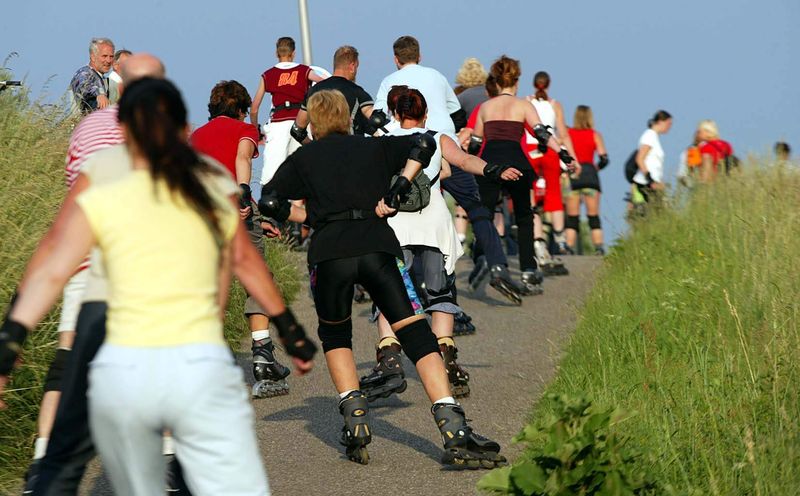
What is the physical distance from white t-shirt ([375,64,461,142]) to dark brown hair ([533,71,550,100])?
5.08 metres

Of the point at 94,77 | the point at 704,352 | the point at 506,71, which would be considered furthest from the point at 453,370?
the point at 94,77

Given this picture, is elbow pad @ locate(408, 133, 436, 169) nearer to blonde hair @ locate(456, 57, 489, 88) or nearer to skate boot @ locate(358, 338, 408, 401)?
skate boot @ locate(358, 338, 408, 401)

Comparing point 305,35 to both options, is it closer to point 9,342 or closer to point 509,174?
point 509,174

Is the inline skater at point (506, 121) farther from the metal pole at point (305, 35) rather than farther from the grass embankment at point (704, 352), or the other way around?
the metal pole at point (305, 35)

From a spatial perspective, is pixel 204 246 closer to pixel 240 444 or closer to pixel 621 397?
pixel 240 444

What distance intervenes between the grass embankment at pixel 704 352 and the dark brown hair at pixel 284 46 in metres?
3.66

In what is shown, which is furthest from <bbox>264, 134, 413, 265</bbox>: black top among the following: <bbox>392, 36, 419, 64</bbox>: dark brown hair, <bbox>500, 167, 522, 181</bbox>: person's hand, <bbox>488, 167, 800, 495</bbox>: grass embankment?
<bbox>392, 36, 419, 64</bbox>: dark brown hair

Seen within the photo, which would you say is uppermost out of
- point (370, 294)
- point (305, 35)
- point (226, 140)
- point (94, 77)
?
point (305, 35)

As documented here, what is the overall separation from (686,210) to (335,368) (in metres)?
9.06

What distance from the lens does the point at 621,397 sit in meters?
7.29

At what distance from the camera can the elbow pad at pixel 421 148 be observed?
6910 millimetres

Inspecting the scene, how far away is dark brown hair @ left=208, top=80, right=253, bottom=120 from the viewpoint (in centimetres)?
859

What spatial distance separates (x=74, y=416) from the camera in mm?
4527

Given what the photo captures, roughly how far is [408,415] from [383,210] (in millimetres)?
1864
